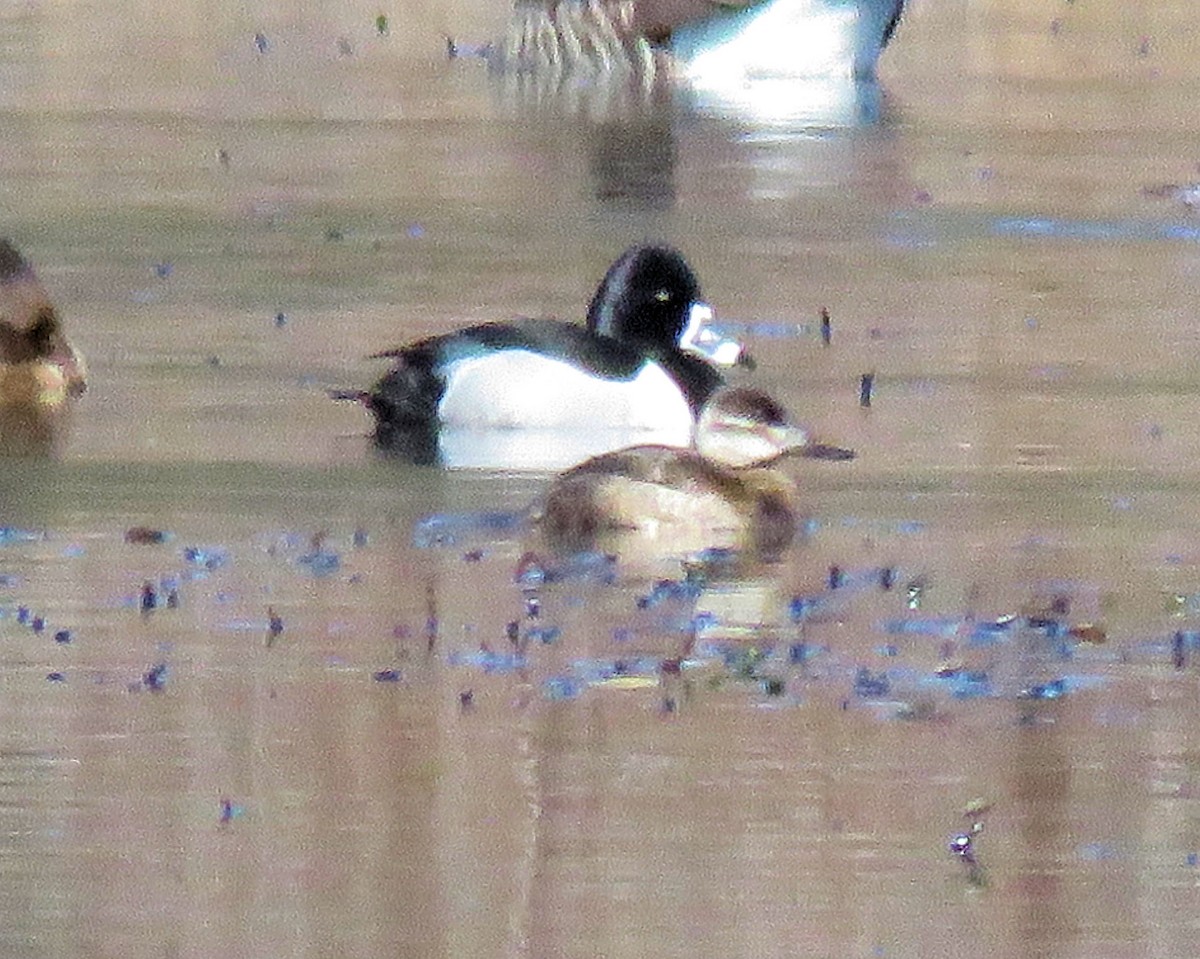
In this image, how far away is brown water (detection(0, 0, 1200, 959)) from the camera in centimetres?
645

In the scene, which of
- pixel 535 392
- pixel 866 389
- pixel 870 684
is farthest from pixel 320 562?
pixel 866 389

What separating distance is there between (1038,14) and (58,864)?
21.2 m

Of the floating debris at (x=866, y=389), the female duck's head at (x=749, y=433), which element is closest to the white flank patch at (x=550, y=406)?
the floating debris at (x=866, y=389)

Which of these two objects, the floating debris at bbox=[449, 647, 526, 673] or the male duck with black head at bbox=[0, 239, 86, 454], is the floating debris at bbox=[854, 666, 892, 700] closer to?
the floating debris at bbox=[449, 647, 526, 673]

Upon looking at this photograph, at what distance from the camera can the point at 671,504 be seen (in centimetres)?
958

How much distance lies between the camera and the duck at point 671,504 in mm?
9461

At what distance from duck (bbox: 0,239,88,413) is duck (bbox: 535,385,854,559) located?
254 centimetres

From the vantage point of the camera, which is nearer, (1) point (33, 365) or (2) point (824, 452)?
(2) point (824, 452)

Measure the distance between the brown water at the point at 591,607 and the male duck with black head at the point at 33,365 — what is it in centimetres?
14

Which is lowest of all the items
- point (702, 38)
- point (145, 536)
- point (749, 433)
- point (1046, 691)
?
point (1046, 691)

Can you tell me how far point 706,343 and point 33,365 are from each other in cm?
211

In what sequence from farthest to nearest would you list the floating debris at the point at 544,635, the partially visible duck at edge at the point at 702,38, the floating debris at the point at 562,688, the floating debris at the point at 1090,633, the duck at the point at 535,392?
the partially visible duck at edge at the point at 702,38 < the duck at the point at 535,392 < the floating debris at the point at 1090,633 < the floating debris at the point at 544,635 < the floating debris at the point at 562,688

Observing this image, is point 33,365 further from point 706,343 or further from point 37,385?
point 706,343

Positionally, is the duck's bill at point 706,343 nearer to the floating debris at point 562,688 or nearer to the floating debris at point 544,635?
the floating debris at point 544,635
